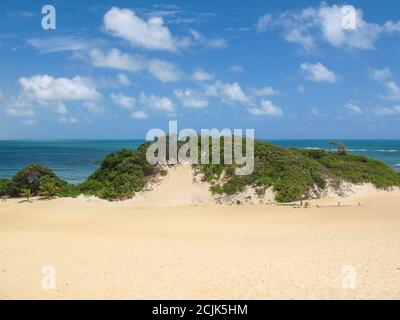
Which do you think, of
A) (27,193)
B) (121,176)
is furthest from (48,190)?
(121,176)

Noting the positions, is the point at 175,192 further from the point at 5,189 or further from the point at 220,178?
the point at 5,189

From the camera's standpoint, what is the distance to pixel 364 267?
12406mm

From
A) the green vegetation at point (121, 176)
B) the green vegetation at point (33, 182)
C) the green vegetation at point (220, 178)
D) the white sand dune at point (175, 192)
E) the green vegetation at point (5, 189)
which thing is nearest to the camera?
the white sand dune at point (175, 192)

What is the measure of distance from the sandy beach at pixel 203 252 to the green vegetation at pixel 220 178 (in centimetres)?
354

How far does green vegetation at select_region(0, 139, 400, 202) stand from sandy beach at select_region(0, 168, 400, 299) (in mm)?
3536

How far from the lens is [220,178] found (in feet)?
98.0

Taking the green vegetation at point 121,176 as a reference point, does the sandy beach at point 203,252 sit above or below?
below

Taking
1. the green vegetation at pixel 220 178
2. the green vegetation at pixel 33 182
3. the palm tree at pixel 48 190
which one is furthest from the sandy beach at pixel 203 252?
the green vegetation at pixel 33 182

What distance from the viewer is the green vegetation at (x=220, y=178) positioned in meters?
28.8

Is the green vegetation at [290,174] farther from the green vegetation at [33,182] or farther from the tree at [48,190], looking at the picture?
the tree at [48,190]

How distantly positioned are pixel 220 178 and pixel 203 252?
50.6 ft

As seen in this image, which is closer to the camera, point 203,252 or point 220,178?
point 203,252

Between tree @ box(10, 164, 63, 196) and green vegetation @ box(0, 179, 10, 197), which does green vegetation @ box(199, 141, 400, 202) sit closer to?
tree @ box(10, 164, 63, 196)

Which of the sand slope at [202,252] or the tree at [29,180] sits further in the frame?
the tree at [29,180]
